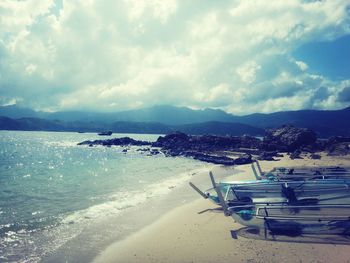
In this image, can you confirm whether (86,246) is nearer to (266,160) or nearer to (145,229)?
(145,229)

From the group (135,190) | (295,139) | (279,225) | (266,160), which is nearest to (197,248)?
(279,225)

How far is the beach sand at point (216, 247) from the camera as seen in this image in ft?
35.5

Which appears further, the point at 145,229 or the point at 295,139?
the point at 295,139

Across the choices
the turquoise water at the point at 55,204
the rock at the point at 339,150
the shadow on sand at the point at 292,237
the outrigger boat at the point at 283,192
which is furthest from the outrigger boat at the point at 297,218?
the rock at the point at 339,150

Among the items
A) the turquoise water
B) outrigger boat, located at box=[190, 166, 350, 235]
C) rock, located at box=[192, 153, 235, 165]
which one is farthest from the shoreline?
rock, located at box=[192, 153, 235, 165]

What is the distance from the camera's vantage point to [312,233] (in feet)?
41.8

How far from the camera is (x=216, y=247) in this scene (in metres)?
11.8

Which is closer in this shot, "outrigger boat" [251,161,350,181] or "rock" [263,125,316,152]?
"outrigger boat" [251,161,350,181]

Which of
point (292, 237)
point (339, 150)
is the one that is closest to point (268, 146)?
point (339, 150)

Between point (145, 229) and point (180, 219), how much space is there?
2181 mm

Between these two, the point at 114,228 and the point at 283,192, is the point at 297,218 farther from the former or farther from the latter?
the point at 114,228

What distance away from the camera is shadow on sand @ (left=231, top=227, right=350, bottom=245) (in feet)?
39.5

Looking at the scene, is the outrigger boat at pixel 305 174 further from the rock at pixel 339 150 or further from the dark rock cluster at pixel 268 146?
the rock at pixel 339 150

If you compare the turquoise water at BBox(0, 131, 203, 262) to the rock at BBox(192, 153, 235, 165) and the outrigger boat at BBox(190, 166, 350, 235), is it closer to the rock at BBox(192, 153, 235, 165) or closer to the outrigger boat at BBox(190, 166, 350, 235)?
the outrigger boat at BBox(190, 166, 350, 235)
